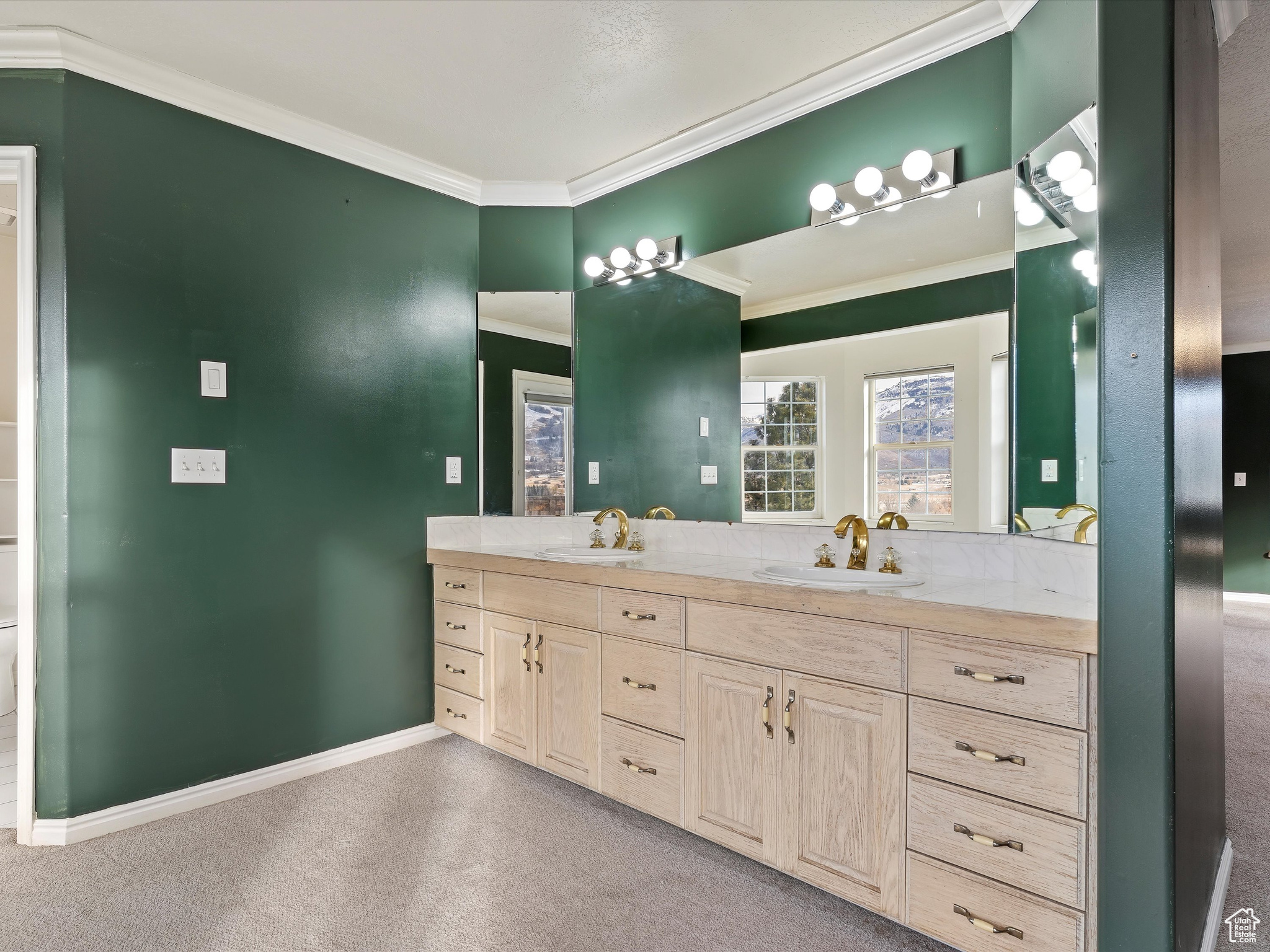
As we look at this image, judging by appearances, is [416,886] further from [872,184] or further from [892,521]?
[872,184]

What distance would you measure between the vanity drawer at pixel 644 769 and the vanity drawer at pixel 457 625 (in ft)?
2.39

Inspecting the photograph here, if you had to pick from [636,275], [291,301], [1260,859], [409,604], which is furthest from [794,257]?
[1260,859]

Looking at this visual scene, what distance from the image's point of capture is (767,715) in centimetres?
189

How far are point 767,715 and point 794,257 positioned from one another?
1533mm

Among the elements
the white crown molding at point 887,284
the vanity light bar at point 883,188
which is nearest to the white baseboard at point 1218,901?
the white crown molding at point 887,284

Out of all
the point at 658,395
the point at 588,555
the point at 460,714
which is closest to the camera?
the point at 588,555

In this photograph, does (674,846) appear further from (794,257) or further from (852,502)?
(794,257)

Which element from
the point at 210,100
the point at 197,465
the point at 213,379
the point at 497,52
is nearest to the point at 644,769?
the point at 197,465

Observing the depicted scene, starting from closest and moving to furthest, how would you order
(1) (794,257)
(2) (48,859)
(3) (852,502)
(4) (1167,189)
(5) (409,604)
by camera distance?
1. (4) (1167,189)
2. (2) (48,859)
3. (3) (852,502)
4. (1) (794,257)
5. (5) (409,604)

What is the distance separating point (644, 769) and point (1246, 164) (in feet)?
11.3

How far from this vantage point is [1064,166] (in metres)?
1.83

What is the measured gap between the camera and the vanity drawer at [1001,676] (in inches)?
55.3

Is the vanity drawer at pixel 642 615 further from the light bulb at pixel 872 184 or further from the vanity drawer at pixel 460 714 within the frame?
the light bulb at pixel 872 184

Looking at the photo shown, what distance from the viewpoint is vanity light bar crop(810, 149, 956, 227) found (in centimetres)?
218
